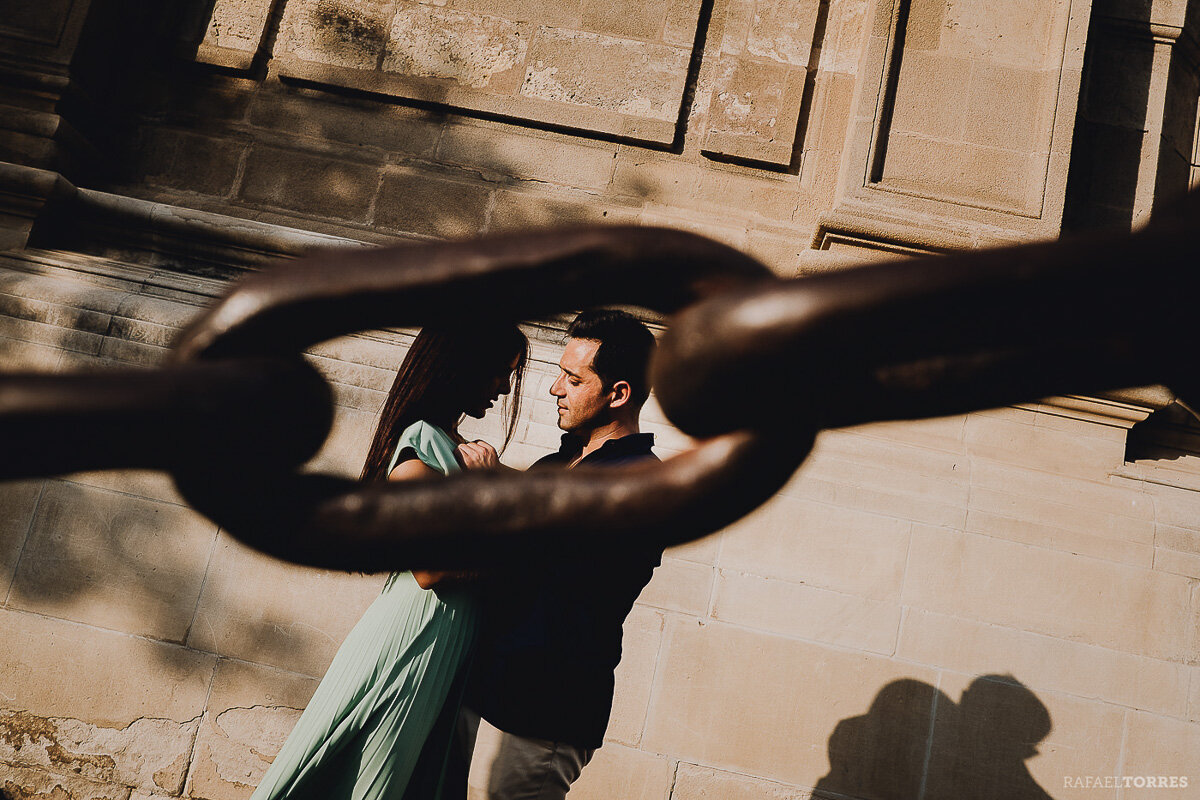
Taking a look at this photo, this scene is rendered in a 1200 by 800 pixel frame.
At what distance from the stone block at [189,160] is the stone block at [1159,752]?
4.69m

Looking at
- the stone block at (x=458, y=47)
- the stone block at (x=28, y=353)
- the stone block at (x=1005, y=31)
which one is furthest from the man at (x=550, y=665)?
the stone block at (x=1005, y=31)

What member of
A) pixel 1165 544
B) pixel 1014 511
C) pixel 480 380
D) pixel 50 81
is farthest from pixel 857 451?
pixel 50 81

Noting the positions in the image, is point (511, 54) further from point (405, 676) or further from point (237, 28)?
point (405, 676)

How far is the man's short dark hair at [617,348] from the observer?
2.54m

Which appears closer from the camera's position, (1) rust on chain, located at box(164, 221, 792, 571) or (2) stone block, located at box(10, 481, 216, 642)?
(1) rust on chain, located at box(164, 221, 792, 571)

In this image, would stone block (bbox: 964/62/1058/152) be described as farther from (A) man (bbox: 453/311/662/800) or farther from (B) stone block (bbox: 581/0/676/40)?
(A) man (bbox: 453/311/662/800)

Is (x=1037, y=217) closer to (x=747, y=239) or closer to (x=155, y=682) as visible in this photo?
(x=747, y=239)

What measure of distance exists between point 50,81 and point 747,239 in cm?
347

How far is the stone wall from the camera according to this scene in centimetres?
309

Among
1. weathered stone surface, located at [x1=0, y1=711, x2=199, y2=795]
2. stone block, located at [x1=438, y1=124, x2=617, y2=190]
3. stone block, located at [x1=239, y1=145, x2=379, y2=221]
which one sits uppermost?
stone block, located at [x1=438, y1=124, x2=617, y2=190]

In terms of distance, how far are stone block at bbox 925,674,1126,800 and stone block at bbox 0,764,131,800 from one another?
10.3 feet

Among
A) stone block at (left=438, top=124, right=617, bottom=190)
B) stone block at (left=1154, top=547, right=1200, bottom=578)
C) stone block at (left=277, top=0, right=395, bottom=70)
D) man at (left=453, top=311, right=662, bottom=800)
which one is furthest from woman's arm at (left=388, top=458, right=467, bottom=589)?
stone block at (left=277, top=0, right=395, bottom=70)

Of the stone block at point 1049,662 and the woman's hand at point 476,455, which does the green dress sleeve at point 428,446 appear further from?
the stone block at point 1049,662

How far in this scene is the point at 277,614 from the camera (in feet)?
10.6
